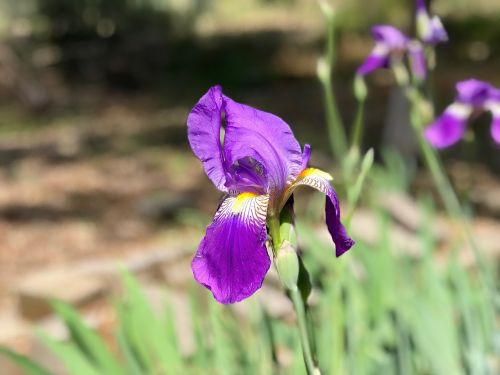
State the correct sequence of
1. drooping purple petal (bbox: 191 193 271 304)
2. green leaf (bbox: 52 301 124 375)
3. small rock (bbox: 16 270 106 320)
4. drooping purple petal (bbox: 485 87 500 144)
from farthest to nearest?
small rock (bbox: 16 270 106 320), green leaf (bbox: 52 301 124 375), drooping purple petal (bbox: 485 87 500 144), drooping purple petal (bbox: 191 193 271 304)

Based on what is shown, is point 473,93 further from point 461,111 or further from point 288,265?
point 288,265

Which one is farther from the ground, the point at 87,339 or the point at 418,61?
the point at 418,61

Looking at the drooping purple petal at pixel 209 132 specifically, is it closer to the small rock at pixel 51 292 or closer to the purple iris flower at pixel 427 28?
the purple iris flower at pixel 427 28

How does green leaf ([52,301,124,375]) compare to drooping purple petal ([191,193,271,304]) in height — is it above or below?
below

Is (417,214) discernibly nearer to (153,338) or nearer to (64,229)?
(64,229)

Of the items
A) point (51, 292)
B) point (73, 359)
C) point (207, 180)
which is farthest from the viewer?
point (207, 180)

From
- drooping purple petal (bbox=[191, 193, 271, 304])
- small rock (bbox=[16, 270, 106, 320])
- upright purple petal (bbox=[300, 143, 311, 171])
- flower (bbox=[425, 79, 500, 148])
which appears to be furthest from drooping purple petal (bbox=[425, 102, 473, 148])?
small rock (bbox=[16, 270, 106, 320])

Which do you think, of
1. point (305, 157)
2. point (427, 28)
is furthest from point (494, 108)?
point (305, 157)

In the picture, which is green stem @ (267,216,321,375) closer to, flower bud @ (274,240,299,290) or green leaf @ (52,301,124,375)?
flower bud @ (274,240,299,290)

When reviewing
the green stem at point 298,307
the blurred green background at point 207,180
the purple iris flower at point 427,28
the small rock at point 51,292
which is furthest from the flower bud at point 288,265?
the small rock at point 51,292
